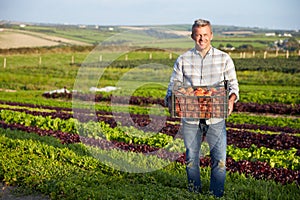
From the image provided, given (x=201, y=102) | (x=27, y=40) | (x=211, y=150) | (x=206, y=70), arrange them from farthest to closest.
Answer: (x=27, y=40)
(x=211, y=150)
(x=206, y=70)
(x=201, y=102)

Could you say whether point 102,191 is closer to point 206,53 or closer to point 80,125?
point 206,53

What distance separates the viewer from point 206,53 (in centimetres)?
518

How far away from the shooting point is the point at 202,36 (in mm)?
5051

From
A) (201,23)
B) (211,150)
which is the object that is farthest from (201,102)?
(201,23)

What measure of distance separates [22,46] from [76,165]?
51350 mm

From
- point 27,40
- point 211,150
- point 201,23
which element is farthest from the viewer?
point 27,40

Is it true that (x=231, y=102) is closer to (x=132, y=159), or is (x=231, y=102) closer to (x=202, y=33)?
(x=202, y=33)

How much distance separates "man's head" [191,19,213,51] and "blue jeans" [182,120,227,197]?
94cm

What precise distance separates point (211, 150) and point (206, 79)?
88cm

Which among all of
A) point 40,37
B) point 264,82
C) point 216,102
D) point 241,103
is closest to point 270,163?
point 216,102

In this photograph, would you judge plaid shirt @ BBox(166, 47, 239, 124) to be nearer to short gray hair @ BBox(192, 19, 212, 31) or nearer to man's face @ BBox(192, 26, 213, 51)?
man's face @ BBox(192, 26, 213, 51)

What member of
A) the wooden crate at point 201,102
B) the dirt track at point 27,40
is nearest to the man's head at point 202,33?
the wooden crate at point 201,102

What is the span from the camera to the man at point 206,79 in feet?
16.6

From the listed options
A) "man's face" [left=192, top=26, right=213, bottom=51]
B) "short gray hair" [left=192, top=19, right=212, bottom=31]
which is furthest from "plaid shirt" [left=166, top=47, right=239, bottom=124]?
"short gray hair" [left=192, top=19, right=212, bottom=31]
